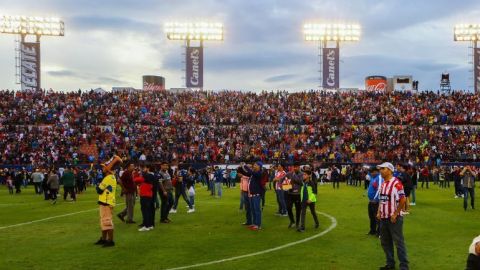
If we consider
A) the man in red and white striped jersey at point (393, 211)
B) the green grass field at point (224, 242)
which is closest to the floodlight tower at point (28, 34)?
the green grass field at point (224, 242)

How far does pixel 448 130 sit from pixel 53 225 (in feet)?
139

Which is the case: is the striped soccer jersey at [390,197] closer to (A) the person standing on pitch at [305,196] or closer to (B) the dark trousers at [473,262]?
(B) the dark trousers at [473,262]

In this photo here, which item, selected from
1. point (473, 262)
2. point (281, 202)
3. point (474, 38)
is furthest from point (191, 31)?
point (473, 262)

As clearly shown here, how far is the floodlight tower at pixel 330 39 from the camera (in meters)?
65.7

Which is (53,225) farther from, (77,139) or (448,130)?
(448,130)

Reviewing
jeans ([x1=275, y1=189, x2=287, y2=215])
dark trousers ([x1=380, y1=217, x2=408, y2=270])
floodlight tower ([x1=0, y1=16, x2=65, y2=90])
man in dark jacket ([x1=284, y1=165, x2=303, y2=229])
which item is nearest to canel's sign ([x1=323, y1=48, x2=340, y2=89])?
floodlight tower ([x1=0, y1=16, x2=65, y2=90])

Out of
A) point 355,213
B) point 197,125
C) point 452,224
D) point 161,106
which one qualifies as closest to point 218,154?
point 197,125

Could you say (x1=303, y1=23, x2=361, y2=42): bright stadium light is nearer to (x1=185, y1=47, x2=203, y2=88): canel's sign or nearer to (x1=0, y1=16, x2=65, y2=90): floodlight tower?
(x1=185, y1=47, x2=203, y2=88): canel's sign

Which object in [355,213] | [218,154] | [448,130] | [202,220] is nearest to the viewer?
[202,220]

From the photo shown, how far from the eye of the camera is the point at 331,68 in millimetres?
66062

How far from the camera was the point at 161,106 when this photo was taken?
188ft

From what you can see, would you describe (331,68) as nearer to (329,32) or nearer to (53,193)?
(329,32)

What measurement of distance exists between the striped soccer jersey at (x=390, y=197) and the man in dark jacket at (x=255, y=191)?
5.99m

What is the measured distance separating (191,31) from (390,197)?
60.3 metres
